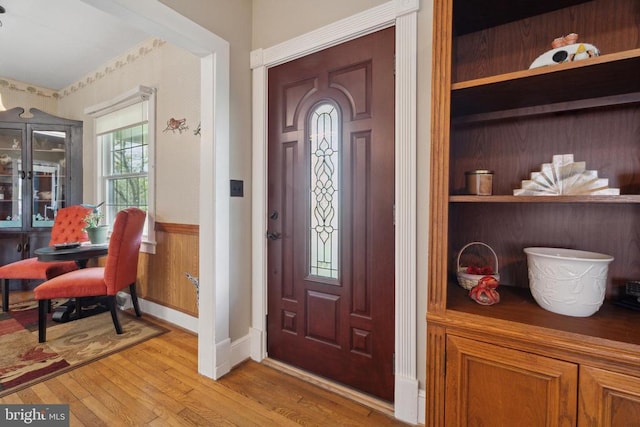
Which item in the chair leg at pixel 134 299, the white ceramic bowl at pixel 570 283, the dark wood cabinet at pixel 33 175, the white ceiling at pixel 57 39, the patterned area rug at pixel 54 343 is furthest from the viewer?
the dark wood cabinet at pixel 33 175

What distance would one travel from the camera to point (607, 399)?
2.58ft

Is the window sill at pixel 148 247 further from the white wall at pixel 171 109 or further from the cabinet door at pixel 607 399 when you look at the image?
the cabinet door at pixel 607 399

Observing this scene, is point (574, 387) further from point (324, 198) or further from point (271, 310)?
point (271, 310)

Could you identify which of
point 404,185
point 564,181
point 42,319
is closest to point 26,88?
point 42,319

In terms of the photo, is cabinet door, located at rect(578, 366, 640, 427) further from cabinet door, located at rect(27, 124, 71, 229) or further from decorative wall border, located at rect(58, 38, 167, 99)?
cabinet door, located at rect(27, 124, 71, 229)

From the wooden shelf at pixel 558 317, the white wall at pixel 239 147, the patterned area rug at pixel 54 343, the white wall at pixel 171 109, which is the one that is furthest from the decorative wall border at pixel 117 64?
the wooden shelf at pixel 558 317

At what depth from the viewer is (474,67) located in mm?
1303

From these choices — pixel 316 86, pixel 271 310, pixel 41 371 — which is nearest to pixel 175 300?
pixel 41 371

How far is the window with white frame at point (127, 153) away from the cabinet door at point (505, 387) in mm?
2855

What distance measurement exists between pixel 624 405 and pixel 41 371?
2947 mm

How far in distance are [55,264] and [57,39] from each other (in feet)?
7.51

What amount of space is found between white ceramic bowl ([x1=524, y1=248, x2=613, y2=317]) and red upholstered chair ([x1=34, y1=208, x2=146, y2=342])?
2.77 meters

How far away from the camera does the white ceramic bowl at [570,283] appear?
35.5 inches

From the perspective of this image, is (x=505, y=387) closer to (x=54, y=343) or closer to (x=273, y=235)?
(x=273, y=235)
